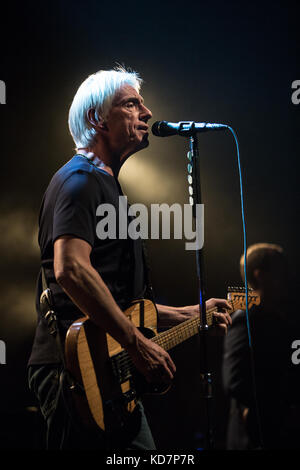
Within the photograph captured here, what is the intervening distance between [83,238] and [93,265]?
0.19 meters

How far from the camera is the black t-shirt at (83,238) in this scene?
1.66m

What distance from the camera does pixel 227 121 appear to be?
3.38 metres

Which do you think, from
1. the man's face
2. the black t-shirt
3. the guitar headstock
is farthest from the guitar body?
the man's face

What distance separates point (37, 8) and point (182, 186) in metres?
1.69

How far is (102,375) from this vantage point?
5.24 feet

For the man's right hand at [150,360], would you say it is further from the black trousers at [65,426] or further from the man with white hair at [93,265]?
the black trousers at [65,426]

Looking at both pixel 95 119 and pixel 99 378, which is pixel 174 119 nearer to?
pixel 95 119

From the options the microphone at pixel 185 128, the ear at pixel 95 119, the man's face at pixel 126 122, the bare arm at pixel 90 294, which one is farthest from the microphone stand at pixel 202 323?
Answer: the ear at pixel 95 119

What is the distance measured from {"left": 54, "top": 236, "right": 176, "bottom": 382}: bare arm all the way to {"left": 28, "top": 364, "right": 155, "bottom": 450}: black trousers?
25 centimetres

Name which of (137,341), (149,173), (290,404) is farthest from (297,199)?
(137,341)

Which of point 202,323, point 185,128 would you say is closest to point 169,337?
point 202,323
